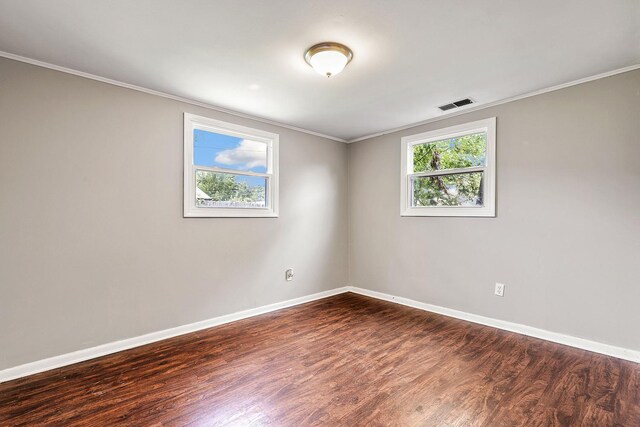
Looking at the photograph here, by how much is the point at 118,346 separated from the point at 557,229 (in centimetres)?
418

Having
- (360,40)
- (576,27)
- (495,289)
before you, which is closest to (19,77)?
(360,40)

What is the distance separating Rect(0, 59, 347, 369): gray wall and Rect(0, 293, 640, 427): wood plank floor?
1.16ft

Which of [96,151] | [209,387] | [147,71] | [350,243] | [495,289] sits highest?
[147,71]

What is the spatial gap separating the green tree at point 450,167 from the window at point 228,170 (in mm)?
1919

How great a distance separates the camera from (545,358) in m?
2.53

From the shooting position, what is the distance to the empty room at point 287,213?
1.91 m

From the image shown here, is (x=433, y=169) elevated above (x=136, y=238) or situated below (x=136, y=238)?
above

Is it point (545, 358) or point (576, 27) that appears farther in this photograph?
point (545, 358)

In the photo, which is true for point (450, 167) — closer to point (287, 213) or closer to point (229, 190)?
point (287, 213)

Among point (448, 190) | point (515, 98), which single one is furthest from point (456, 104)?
point (448, 190)

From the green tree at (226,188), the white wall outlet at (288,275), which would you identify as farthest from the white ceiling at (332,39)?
the white wall outlet at (288,275)

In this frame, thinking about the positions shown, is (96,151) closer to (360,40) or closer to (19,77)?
(19,77)

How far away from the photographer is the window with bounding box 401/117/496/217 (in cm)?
336

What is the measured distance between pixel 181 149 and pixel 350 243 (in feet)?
9.24
